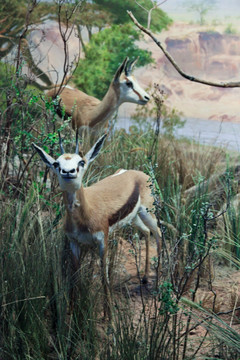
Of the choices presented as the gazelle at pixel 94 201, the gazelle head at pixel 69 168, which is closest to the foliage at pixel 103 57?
the gazelle at pixel 94 201

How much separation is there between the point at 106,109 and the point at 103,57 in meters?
5.79

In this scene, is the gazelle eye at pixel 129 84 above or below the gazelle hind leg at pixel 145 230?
above

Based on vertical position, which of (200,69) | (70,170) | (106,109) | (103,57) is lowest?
(70,170)

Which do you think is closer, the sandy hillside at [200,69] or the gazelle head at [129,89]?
the gazelle head at [129,89]

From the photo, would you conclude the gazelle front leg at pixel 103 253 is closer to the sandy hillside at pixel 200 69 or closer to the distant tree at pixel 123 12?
the sandy hillside at pixel 200 69

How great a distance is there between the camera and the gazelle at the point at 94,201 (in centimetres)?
301

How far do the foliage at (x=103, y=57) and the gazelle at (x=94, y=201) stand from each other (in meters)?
8.50

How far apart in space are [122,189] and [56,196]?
0.53 meters

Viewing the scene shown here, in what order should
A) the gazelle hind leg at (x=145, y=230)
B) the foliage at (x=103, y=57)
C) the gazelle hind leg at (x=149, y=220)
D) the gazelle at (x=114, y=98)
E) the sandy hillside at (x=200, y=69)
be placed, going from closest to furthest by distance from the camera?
the gazelle hind leg at (x=149, y=220) < the gazelle hind leg at (x=145, y=230) < the gazelle at (x=114, y=98) < the foliage at (x=103, y=57) < the sandy hillside at (x=200, y=69)

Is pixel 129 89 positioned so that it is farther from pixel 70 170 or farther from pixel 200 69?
pixel 200 69

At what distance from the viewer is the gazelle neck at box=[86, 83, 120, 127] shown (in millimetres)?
6668

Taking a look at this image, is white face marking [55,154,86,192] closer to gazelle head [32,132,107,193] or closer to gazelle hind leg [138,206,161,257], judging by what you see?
gazelle head [32,132,107,193]

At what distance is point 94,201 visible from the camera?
3389 millimetres

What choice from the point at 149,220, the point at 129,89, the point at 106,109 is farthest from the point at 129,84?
the point at 149,220
